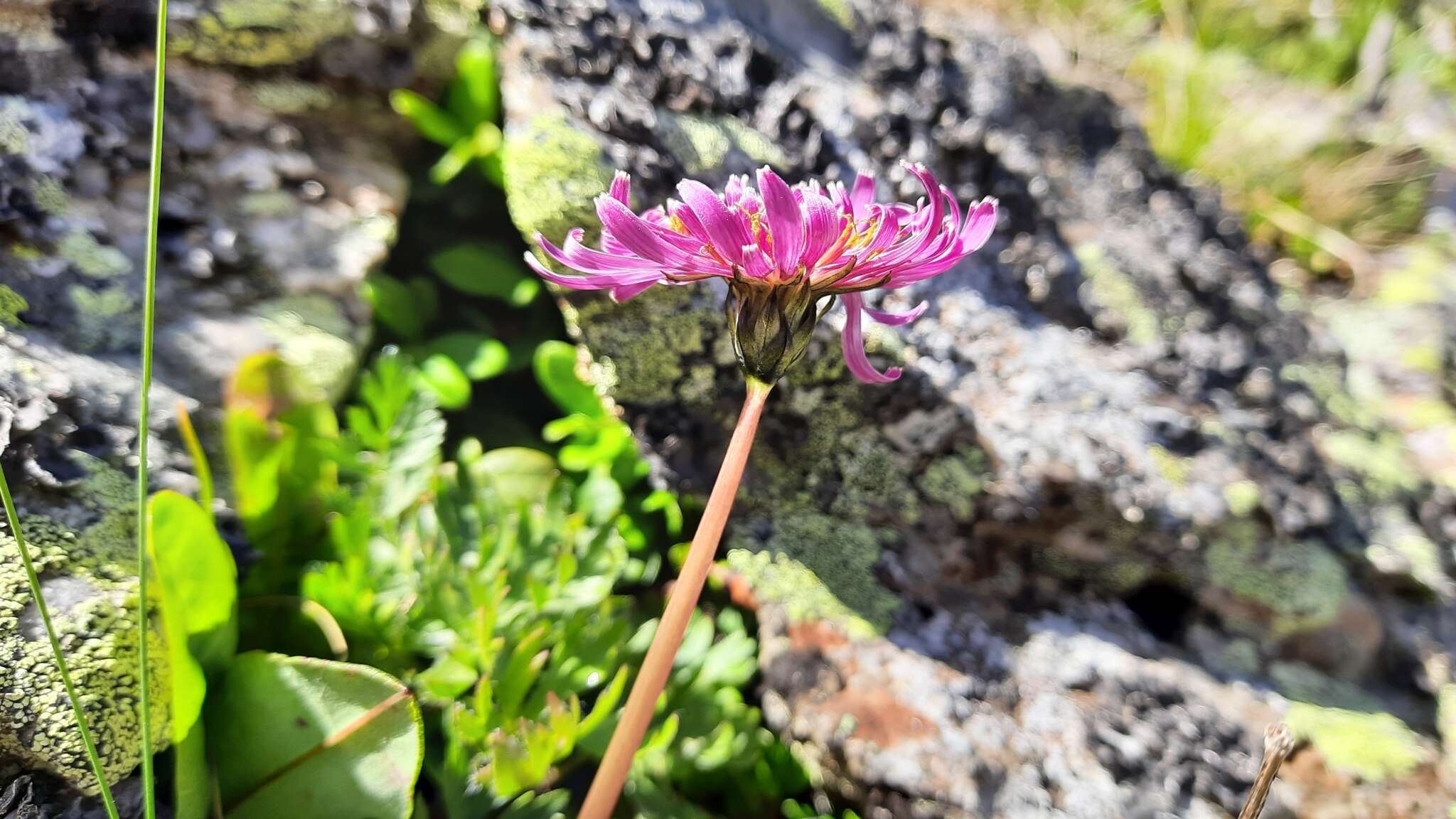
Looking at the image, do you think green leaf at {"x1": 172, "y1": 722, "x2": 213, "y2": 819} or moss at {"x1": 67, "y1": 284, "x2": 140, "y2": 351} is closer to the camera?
green leaf at {"x1": 172, "y1": 722, "x2": 213, "y2": 819}

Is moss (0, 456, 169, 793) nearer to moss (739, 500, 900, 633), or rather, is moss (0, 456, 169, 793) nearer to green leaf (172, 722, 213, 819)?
green leaf (172, 722, 213, 819)

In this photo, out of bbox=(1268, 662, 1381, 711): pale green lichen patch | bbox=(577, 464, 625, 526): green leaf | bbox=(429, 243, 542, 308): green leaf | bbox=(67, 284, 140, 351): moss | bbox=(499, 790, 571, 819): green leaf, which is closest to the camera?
bbox=(499, 790, 571, 819): green leaf

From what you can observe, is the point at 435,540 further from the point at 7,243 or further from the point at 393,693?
the point at 7,243

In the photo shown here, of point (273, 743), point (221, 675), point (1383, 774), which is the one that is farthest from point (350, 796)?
point (1383, 774)

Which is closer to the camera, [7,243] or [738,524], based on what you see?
[7,243]

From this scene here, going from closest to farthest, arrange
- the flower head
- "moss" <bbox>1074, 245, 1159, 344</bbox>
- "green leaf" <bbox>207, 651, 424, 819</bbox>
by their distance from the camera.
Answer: the flower head
"green leaf" <bbox>207, 651, 424, 819</bbox>
"moss" <bbox>1074, 245, 1159, 344</bbox>

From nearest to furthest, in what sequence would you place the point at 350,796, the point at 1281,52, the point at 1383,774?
the point at 350,796, the point at 1383,774, the point at 1281,52

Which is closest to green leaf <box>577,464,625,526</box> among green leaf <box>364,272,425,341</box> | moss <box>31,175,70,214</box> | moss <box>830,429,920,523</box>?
moss <box>830,429,920,523</box>

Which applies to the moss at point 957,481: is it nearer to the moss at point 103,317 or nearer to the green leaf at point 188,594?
the green leaf at point 188,594
